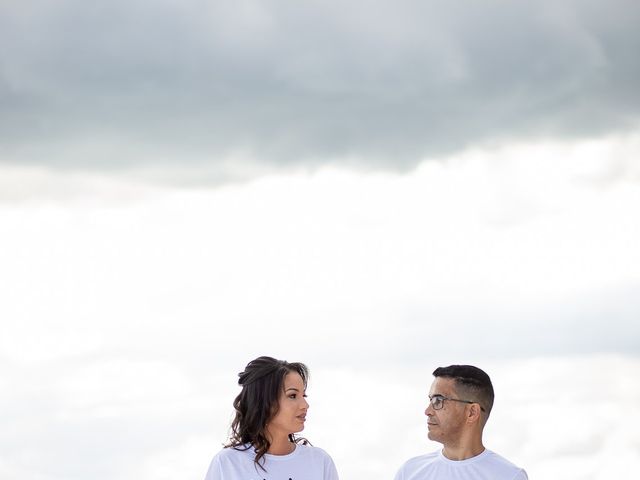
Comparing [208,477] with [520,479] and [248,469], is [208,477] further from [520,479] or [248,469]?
[520,479]

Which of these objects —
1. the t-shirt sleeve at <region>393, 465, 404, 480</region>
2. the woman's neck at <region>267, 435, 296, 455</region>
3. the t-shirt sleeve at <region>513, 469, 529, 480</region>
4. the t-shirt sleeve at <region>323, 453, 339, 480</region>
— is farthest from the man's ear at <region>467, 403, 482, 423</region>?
the woman's neck at <region>267, 435, 296, 455</region>

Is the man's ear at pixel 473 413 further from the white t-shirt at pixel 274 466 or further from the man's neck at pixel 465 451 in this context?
the white t-shirt at pixel 274 466

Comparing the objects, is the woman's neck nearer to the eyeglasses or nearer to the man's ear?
the eyeglasses

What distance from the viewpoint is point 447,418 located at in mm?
42688

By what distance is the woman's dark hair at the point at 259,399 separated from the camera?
4294 centimetres

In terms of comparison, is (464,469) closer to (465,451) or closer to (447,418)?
(465,451)

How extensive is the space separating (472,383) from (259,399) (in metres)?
2.39

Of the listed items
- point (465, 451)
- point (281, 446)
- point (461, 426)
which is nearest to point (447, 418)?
point (461, 426)

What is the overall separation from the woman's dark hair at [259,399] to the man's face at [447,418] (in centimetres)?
150

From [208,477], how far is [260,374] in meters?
1.29

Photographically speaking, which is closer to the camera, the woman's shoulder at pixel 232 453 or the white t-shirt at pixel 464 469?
the white t-shirt at pixel 464 469

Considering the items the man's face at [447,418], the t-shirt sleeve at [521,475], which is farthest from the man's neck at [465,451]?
the t-shirt sleeve at [521,475]

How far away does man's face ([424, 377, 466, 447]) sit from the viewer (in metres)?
42.7

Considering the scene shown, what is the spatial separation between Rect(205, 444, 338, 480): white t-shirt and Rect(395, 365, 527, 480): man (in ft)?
3.27
